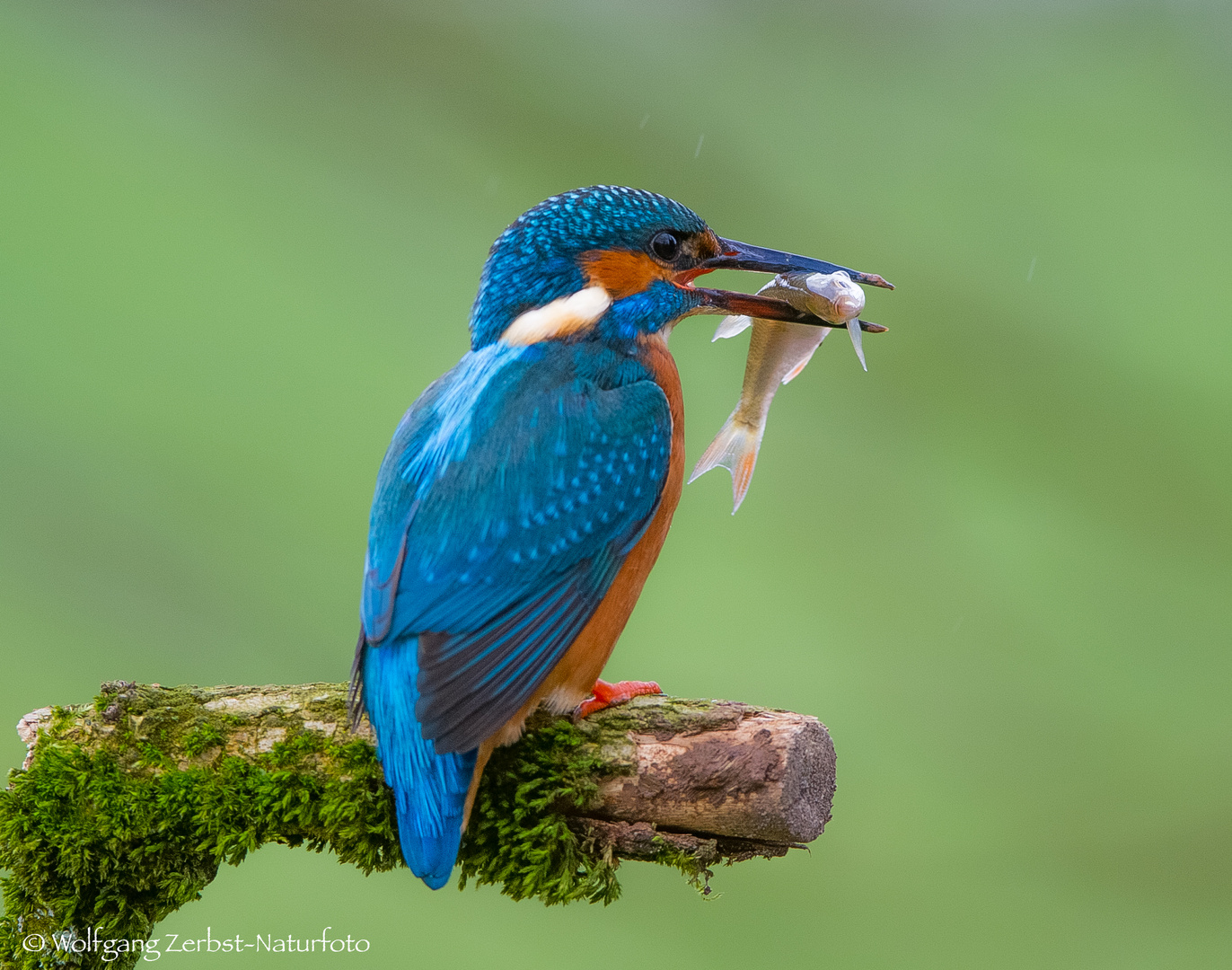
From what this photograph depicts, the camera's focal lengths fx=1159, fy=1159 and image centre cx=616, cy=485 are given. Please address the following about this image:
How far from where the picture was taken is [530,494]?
212cm

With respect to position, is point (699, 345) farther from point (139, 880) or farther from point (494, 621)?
point (139, 880)

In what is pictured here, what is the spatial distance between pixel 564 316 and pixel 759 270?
47 centimetres

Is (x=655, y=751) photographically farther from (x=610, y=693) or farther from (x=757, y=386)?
(x=757, y=386)

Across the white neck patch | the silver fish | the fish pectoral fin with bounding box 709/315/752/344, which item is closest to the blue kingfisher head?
the white neck patch

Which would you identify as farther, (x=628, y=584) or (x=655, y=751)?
(x=628, y=584)

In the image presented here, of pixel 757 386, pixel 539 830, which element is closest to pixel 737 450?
pixel 757 386

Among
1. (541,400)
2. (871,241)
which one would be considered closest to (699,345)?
(871,241)

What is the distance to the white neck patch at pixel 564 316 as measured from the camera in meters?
2.35

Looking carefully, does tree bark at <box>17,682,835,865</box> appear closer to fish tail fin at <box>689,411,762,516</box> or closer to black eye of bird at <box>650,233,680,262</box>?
fish tail fin at <box>689,411,762,516</box>

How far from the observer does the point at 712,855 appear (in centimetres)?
208

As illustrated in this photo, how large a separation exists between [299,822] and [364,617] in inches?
15.2

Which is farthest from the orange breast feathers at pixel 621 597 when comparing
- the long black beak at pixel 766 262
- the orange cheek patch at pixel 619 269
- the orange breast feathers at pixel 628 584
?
the long black beak at pixel 766 262

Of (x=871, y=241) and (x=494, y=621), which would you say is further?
(x=871, y=241)

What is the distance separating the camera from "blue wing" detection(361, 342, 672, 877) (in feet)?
6.46
